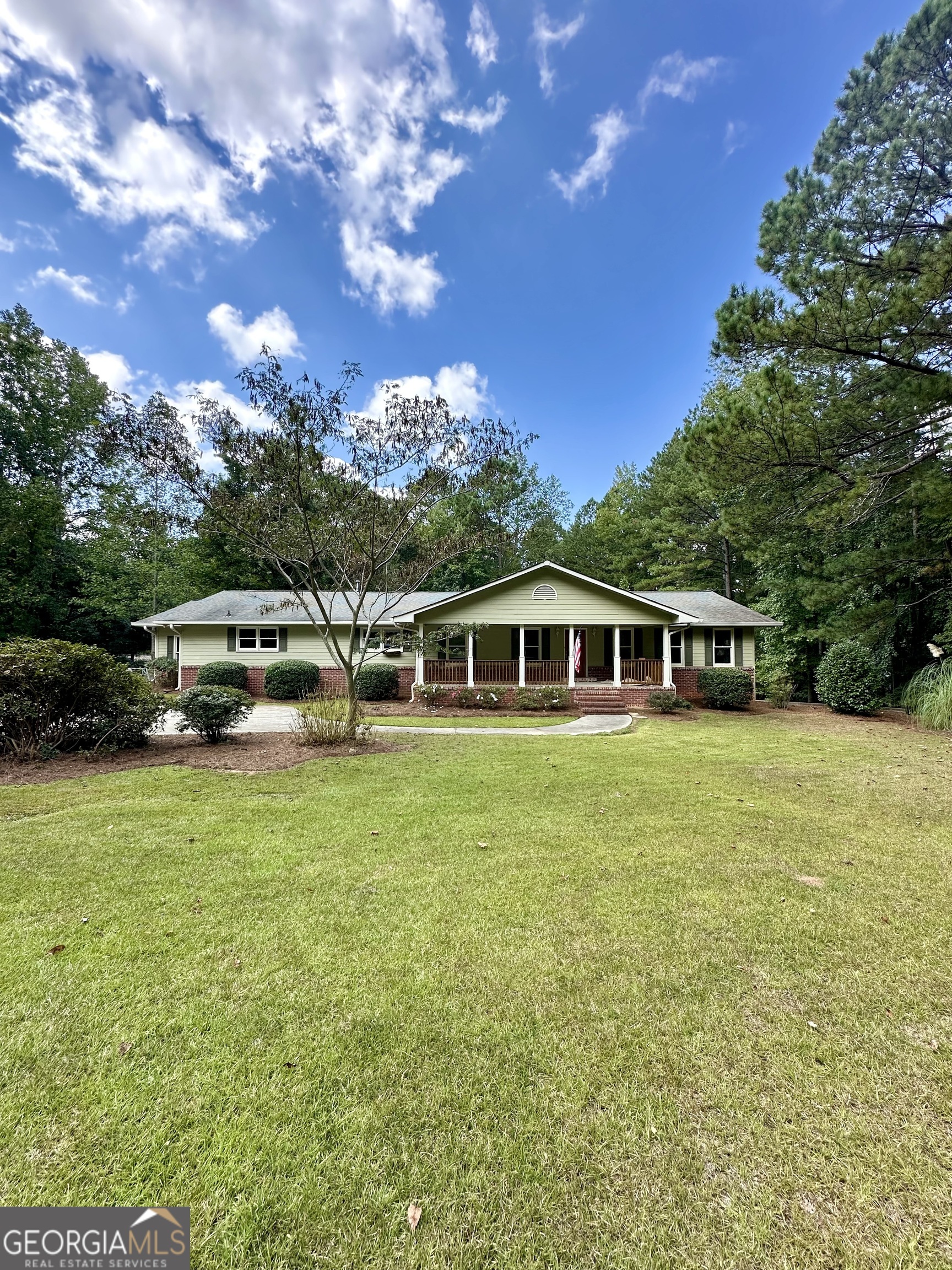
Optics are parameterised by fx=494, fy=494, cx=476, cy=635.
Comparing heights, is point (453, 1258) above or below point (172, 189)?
below

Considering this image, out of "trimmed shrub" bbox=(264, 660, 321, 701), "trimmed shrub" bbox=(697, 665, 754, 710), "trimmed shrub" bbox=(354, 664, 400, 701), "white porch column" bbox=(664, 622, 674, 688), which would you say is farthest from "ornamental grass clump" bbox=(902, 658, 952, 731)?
"trimmed shrub" bbox=(264, 660, 321, 701)

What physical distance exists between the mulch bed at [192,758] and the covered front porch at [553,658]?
6.22 metres

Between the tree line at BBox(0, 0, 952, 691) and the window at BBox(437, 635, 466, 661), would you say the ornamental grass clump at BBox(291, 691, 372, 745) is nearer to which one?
the tree line at BBox(0, 0, 952, 691)

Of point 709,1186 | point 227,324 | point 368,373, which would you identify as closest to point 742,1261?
point 709,1186

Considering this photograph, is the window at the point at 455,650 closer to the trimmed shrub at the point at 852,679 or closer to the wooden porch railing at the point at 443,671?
the wooden porch railing at the point at 443,671

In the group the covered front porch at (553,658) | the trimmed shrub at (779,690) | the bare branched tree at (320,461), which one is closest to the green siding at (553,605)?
the covered front porch at (553,658)

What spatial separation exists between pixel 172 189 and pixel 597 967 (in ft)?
52.3

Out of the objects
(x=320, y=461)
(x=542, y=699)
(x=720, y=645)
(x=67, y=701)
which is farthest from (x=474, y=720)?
(x=720, y=645)

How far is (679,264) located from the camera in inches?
640

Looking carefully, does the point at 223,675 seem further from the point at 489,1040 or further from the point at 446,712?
the point at 489,1040

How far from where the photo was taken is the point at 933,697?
39.3 feet

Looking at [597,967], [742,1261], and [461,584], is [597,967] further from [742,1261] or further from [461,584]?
[461,584]

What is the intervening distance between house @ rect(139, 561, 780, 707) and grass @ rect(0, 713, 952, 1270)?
10508 millimetres

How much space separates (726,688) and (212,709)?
14656mm
